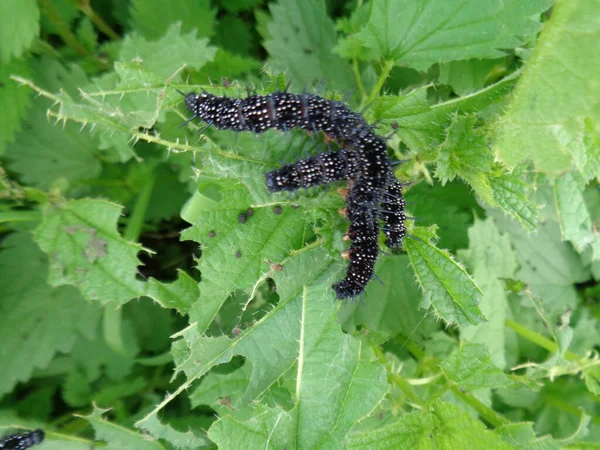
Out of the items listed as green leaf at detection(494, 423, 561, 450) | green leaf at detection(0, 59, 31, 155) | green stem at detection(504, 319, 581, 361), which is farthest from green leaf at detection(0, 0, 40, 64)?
green stem at detection(504, 319, 581, 361)

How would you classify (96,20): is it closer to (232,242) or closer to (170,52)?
(170,52)

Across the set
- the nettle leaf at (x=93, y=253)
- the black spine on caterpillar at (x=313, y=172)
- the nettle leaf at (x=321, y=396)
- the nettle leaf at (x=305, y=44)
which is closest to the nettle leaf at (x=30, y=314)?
the nettle leaf at (x=93, y=253)

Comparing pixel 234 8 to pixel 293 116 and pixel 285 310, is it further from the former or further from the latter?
pixel 285 310

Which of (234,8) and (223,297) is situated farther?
(234,8)

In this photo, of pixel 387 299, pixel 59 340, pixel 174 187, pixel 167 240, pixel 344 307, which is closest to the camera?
pixel 344 307

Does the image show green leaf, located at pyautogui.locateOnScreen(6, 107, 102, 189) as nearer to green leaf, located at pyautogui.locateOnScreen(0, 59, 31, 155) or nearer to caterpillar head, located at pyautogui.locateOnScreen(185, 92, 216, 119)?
green leaf, located at pyautogui.locateOnScreen(0, 59, 31, 155)

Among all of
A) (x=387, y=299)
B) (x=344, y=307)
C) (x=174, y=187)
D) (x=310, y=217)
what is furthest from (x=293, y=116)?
(x=174, y=187)
